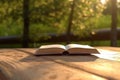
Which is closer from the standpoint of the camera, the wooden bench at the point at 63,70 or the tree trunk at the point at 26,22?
the wooden bench at the point at 63,70

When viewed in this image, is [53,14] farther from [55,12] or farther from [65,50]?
[65,50]

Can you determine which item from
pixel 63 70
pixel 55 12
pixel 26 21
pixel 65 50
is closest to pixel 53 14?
pixel 55 12

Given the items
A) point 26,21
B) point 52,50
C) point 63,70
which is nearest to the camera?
point 63,70

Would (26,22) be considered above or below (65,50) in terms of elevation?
below

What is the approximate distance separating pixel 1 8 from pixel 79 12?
2505 mm

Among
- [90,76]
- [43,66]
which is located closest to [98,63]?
[43,66]

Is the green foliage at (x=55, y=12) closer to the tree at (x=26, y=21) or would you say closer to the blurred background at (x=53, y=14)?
the blurred background at (x=53, y=14)

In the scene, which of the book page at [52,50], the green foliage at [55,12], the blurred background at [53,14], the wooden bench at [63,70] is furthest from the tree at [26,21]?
the wooden bench at [63,70]

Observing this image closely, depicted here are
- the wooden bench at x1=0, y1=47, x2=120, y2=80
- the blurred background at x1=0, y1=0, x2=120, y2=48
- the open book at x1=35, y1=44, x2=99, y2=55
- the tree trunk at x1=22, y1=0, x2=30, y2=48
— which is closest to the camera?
the wooden bench at x1=0, y1=47, x2=120, y2=80

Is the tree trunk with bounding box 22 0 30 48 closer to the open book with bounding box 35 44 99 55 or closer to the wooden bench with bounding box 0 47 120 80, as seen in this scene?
the open book with bounding box 35 44 99 55

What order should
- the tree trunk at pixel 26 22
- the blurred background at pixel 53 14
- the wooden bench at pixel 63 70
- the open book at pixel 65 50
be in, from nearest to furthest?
the wooden bench at pixel 63 70
the open book at pixel 65 50
the tree trunk at pixel 26 22
the blurred background at pixel 53 14

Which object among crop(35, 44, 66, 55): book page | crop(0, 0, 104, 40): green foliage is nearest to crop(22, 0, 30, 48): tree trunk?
crop(0, 0, 104, 40): green foliage

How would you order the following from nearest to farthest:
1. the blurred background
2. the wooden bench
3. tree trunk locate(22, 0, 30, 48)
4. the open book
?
the wooden bench → the open book → tree trunk locate(22, 0, 30, 48) → the blurred background

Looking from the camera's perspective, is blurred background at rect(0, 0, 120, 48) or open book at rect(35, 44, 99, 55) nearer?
open book at rect(35, 44, 99, 55)
